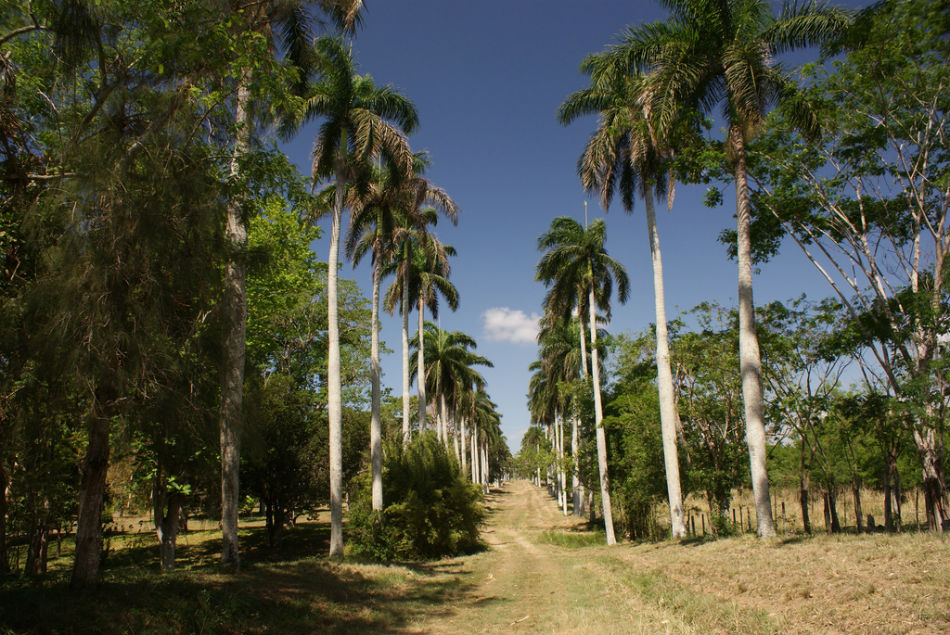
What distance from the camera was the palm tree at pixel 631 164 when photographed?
18.2 metres

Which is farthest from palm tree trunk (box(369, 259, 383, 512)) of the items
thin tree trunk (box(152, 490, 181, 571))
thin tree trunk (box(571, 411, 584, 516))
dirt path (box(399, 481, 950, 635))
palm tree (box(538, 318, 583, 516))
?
palm tree (box(538, 318, 583, 516))

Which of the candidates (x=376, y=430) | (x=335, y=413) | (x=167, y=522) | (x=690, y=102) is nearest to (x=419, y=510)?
(x=376, y=430)

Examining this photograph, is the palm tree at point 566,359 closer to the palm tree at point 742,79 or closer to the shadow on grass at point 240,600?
the palm tree at point 742,79

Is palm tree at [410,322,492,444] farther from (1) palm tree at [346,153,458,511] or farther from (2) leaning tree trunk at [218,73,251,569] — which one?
Answer: (2) leaning tree trunk at [218,73,251,569]

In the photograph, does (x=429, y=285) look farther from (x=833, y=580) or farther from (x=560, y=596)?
(x=833, y=580)

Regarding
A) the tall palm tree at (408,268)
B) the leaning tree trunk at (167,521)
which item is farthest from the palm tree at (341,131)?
the tall palm tree at (408,268)

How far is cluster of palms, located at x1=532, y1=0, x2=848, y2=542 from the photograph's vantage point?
1458 centimetres

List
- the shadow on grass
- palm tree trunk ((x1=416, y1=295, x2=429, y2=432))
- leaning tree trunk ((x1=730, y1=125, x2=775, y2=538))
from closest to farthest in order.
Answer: the shadow on grass
leaning tree trunk ((x1=730, y1=125, x2=775, y2=538))
palm tree trunk ((x1=416, y1=295, x2=429, y2=432))

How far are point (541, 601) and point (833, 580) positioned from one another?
5311 millimetres

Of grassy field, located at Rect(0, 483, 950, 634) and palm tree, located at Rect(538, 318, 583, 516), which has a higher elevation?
palm tree, located at Rect(538, 318, 583, 516)

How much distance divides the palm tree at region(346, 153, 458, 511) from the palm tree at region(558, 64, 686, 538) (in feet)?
20.9

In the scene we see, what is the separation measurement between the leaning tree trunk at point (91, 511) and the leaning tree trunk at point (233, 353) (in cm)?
167

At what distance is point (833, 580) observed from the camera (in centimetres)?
835

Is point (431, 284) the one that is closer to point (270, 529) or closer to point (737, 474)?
point (270, 529)
